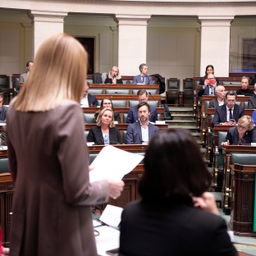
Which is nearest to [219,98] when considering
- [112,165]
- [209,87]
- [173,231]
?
[209,87]

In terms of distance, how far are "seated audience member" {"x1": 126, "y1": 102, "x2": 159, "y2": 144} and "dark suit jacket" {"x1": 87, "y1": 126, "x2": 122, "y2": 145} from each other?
0.80 ft

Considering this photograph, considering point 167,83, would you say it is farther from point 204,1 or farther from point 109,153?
point 109,153

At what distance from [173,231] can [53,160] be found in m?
0.42

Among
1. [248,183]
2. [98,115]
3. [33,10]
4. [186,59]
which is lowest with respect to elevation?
[248,183]

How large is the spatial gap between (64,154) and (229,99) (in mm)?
6074

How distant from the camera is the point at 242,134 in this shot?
5730mm

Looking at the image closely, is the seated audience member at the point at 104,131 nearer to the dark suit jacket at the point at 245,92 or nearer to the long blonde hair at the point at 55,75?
the long blonde hair at the point at 55,75

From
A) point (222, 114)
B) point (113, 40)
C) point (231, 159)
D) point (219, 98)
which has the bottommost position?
point (231, 159)

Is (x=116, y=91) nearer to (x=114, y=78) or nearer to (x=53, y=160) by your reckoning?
(x=114, y=78)

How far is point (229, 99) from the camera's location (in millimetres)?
7156

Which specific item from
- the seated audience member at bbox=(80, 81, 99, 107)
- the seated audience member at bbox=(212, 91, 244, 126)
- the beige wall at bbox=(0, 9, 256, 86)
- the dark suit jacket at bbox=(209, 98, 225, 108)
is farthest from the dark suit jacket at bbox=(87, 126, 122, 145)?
the beige wall at bbox=(0, 9, 256, 86)

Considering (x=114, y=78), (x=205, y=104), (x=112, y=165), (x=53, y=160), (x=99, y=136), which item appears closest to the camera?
(x=53, y=160)

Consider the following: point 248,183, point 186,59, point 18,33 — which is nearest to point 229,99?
point 248,183

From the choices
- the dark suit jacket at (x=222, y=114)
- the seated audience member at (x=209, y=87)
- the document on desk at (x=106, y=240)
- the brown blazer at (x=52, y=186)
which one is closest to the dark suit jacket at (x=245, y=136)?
the dark suit jacket at (x=222, y=114)
